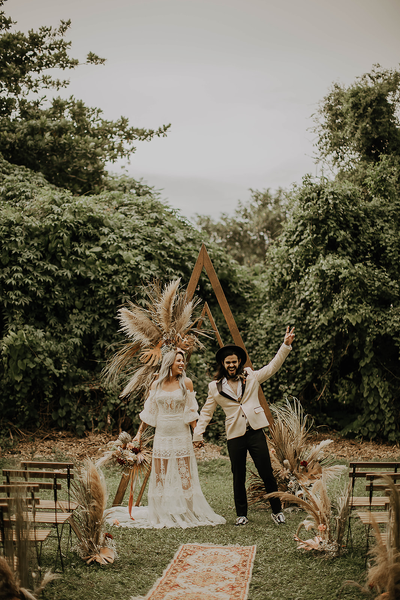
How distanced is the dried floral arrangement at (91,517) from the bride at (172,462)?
3.70 feet

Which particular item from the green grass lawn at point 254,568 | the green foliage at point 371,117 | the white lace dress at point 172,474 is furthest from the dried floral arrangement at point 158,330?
the green foliage at point 371,117

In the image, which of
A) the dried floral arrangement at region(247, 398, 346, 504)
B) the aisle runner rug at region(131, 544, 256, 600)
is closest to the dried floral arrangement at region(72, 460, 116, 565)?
the aisle runner rug at region(131, 544, 256, 600)

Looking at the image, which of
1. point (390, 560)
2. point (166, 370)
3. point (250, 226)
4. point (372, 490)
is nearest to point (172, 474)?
point (166, 370)

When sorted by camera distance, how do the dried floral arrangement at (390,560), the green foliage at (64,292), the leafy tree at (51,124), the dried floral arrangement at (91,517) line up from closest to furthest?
the dried floral arrangement at (390,560), the dried floral arrangement at (91,517), the green foliage at (64,292), the leafy tree at (51,124)

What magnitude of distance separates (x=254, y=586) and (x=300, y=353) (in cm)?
638

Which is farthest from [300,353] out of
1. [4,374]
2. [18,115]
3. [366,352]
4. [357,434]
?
[18,115]

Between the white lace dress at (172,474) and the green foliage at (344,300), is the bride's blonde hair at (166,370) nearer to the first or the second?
the white lace dress at (172,474)

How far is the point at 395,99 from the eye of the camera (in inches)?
481

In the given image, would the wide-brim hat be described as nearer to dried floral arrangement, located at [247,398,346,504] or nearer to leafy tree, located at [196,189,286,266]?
dried floral arrangement, located at [247,398,346,504]

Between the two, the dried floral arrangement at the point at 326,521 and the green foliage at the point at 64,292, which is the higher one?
the green foliage at the point at 64,292

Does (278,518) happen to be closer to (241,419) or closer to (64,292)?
(241,419)

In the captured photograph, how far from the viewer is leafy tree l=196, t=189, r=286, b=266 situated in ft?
92.1

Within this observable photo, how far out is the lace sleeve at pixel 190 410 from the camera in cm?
569

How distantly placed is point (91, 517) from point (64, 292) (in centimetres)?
604
